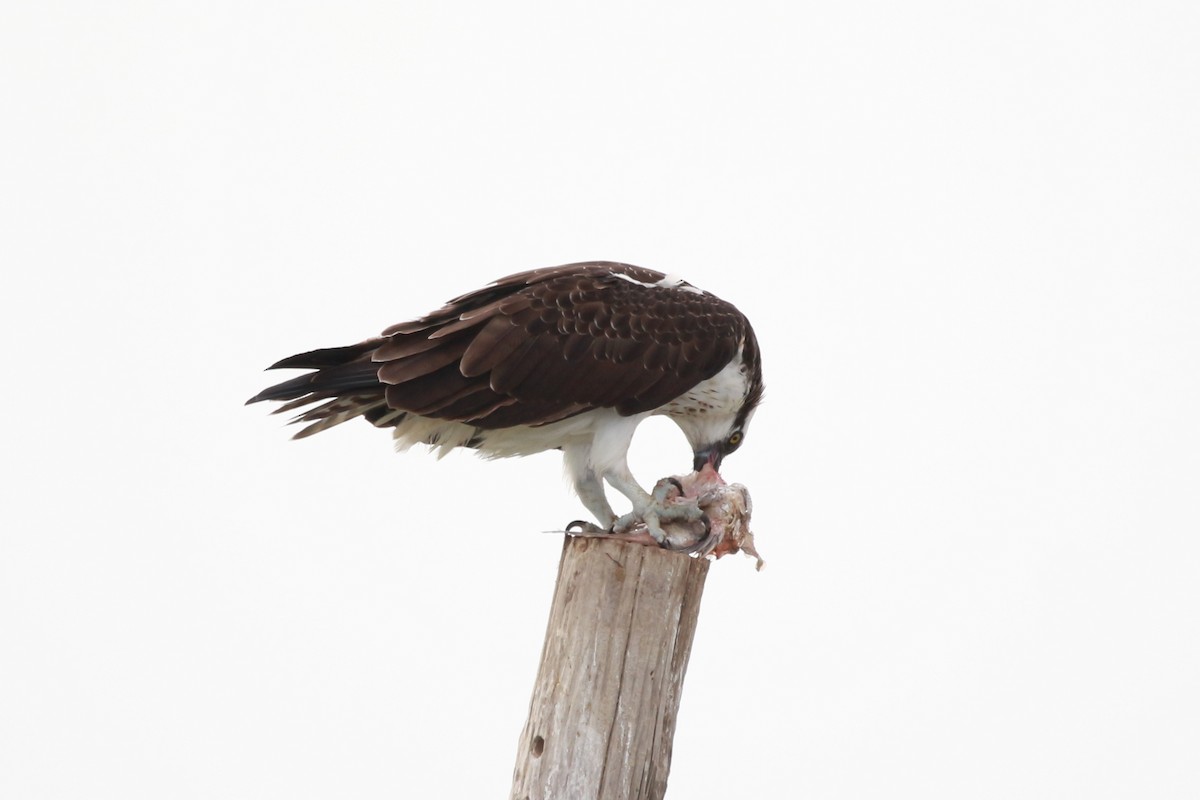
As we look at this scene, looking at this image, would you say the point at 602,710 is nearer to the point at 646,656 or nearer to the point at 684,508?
the point at 646,656

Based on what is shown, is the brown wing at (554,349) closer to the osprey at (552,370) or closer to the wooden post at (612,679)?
the osprey at (552,370)

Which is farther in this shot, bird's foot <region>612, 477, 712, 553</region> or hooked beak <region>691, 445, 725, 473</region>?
hooked beak <region>691, 445, 725, 473</region>

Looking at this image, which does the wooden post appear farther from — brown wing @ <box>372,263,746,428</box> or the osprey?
brown wing @ <box>372,263,746,428</box>

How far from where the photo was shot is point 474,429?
211 inches

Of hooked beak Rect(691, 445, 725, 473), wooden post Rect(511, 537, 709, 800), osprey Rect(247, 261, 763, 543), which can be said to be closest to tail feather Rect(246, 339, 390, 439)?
osprey Rect(247, 261, 763, 543)

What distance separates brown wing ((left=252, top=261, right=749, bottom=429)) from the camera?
16.0 feet

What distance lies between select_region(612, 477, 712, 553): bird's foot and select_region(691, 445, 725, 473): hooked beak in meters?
0.66

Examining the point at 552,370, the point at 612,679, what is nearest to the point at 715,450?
the point at 552,370

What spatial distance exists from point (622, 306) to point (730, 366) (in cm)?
66

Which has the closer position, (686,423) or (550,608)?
(550,608)

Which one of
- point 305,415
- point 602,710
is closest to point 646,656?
point 602,710

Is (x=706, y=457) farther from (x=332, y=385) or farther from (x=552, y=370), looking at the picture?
(x=332, y=385)

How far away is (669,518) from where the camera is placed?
17.1ft

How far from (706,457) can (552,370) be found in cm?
123
